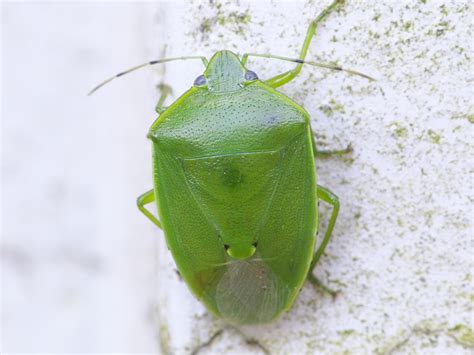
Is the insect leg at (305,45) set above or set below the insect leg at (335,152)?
above

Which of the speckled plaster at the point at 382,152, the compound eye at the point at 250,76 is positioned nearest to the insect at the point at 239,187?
the compound eye at the point at 250,76

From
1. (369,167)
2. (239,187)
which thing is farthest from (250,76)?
(369,167)

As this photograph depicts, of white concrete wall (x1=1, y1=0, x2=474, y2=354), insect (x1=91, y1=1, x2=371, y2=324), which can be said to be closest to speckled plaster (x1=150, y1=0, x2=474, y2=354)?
white concrete wall (x1=1, y1=0, x2=474, y2=354)

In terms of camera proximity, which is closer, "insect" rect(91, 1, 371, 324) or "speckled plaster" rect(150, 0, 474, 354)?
"insect" rect(91, 1, 371, 324)

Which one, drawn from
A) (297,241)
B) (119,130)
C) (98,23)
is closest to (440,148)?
(297,241)

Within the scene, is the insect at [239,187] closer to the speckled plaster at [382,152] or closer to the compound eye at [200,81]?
the compound eye at [200,81]

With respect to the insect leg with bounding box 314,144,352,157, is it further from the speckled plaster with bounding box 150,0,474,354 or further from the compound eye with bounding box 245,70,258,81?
the compound eye with bounding box 245,70,258,81
